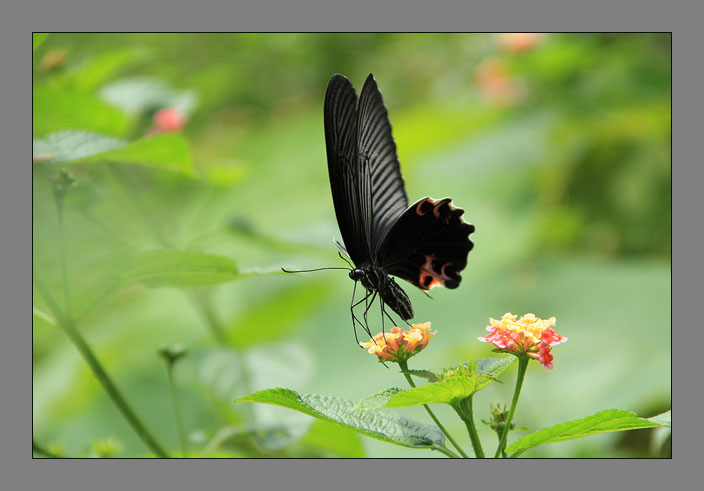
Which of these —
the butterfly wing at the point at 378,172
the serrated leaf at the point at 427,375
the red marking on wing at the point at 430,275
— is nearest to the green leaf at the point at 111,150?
the butterfly wing at the point at 378,172

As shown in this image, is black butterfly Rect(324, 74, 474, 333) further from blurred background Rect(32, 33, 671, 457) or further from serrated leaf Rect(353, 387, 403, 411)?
serrated leaf Rect(353, 387, 403, 411)

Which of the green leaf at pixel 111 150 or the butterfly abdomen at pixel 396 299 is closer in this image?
the green leaf at pixel 111 150

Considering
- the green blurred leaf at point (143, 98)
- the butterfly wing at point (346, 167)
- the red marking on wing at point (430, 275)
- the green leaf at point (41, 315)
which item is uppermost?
the green blurred leaf at point (143, 98)

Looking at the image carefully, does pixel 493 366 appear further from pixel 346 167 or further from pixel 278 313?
pixel 278 313

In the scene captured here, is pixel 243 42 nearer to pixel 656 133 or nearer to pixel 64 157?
pixel 656 133

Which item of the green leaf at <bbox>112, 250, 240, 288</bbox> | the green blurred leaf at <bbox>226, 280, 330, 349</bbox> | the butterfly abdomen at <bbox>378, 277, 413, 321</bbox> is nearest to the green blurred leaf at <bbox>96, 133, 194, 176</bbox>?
the green leaf at <bbox>112, 250, 240, 288</bbox>

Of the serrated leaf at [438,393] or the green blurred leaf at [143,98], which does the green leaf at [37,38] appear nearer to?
the green blurred leaf at [143,98]
